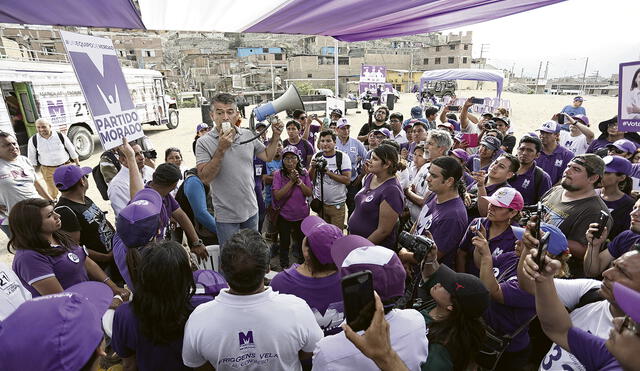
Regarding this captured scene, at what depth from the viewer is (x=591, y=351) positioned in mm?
1271

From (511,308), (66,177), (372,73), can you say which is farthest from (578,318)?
(372,73)

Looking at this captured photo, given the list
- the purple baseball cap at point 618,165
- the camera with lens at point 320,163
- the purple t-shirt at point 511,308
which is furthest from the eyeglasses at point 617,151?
the camera with lens at point 320,163

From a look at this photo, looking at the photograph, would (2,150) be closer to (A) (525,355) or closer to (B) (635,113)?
(A) (525,355)

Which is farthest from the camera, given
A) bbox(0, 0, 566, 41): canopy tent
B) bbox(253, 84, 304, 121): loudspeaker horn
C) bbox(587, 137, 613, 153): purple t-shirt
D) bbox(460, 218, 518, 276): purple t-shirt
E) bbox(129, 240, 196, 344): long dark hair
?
bbox(587, 137, 613, 153): purple t-shirt

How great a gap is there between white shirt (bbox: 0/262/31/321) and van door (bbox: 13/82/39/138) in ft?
33.4

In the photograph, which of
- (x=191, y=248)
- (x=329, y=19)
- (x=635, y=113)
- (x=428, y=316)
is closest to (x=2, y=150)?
(x=191, y=248)

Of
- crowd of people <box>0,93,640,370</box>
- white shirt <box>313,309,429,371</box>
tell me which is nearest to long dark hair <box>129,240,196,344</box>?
crowd of people <box>0,93,640,370</box>

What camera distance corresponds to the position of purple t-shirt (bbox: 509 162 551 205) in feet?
12.5

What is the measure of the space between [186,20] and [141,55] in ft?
183

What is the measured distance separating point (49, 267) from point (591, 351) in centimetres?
288

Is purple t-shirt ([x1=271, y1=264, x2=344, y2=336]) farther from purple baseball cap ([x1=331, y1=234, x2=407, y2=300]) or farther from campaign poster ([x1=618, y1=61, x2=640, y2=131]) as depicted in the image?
campaign poster ([x1=618, y1=61, x2=640, y2=131])

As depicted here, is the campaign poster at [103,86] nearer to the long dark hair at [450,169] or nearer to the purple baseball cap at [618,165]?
the long dark hair at [450,169]

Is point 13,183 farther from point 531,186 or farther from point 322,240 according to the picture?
point 531,186

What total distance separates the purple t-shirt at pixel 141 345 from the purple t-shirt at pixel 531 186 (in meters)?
3.86
